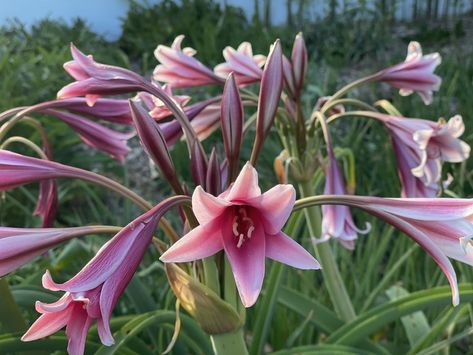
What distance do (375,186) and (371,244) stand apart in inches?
27.0

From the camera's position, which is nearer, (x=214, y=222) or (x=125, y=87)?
(x=214, y=222)

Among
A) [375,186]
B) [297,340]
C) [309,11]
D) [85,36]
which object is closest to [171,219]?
[375,186]

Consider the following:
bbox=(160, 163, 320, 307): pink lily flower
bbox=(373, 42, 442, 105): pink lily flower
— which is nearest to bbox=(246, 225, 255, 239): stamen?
bbox=(160, 163, 320, 307): pink lily flower

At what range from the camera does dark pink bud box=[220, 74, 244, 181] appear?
2.89 ft

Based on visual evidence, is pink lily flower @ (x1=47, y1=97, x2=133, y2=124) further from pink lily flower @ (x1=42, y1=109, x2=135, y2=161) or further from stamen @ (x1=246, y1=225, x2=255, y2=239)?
stamen @ (x1=246, y1=225, x2=255, y2=239)

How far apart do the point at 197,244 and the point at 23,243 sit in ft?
0.65

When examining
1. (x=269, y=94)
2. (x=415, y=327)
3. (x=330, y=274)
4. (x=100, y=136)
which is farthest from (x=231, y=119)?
(x=415, y=327)

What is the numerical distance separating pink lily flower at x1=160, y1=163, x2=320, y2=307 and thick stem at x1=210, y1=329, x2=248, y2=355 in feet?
0.71

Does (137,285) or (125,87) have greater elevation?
(125,87)

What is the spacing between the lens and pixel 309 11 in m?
6.28

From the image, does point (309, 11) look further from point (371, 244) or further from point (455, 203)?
point (455, 203)

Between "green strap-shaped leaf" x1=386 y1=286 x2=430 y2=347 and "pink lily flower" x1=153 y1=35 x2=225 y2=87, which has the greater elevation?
"pink lily flower" x1=153 y1=35 x2=225 y2=87

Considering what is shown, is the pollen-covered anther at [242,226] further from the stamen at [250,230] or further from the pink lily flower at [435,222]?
the pink lily flower at [435,222]

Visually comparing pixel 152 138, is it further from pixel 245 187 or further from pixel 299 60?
pixel 299 60
